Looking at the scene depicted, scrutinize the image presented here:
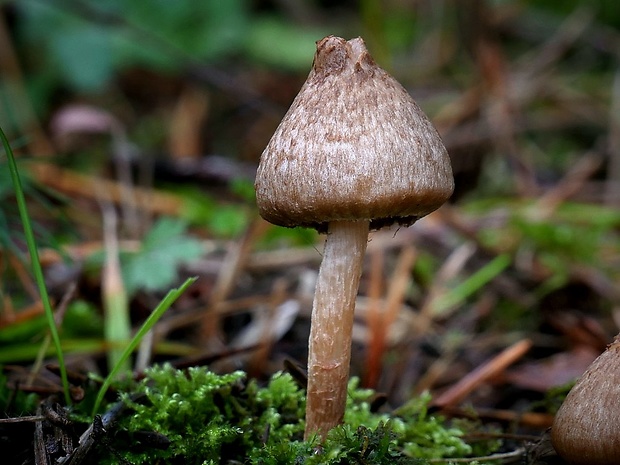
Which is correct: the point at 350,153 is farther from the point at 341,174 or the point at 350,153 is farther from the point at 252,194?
the point at 252,194

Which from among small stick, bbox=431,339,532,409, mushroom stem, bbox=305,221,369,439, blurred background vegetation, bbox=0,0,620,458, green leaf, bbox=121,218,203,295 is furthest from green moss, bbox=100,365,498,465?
green leaf, bbox=121,218,203,295

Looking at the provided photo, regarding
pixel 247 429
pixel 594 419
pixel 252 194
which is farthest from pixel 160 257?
pixel 594 419

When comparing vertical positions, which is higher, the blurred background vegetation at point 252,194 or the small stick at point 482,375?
the blurred background vegetation at point 252,194

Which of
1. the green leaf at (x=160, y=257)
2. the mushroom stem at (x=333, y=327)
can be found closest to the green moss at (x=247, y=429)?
the mushroom stem at (x=333, y=327)

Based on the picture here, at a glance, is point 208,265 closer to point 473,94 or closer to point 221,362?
point 221,362

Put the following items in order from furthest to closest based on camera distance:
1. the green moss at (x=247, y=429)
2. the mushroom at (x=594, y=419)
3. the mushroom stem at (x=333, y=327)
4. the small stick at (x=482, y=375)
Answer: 1. the small stick at (x=482, y=375)
2. the mushroom stem at (x=333, y=327)
3. the green moss at (x=247, y=429)
4. the mushroom at (x=594, y=419)

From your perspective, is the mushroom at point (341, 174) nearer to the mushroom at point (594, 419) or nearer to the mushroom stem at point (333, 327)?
the mushroom stem at point (333, 327)

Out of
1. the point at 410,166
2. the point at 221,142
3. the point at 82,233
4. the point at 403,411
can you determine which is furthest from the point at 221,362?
the point at 221,142
